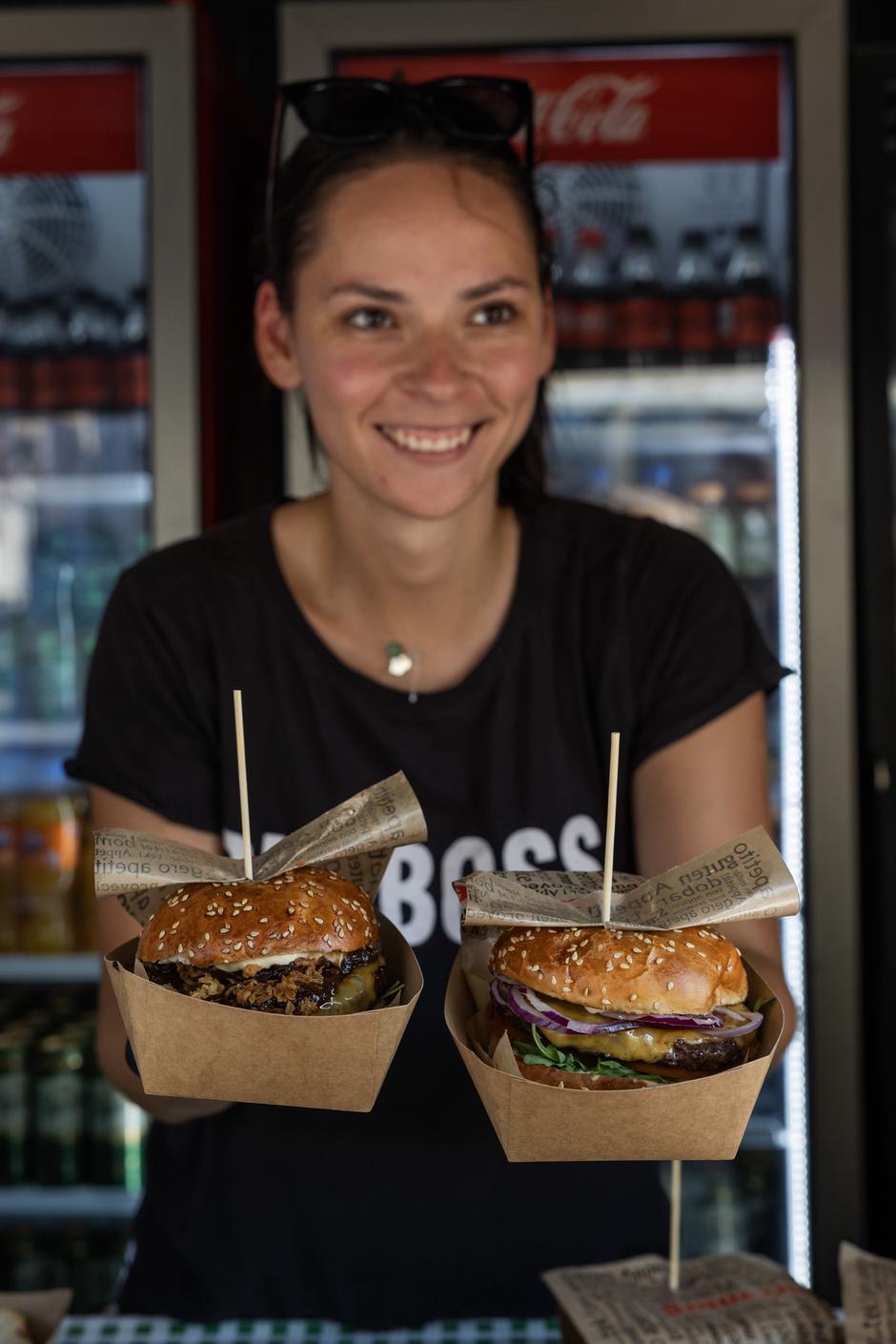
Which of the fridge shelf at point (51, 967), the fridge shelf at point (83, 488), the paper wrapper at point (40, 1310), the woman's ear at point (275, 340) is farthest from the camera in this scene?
the fridge shelf at point (83, 488)

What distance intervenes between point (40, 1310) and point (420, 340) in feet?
3.15

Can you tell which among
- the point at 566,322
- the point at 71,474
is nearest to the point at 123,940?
the point at 71,474

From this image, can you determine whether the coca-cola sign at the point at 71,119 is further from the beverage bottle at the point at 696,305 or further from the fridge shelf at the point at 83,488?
the beverage bottle at the point at 696,305

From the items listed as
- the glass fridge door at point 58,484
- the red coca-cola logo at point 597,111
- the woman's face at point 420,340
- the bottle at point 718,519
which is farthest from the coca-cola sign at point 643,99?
the woman's face at point 420,340

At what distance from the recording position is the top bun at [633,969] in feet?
3.35

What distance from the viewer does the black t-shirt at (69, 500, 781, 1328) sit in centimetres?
152

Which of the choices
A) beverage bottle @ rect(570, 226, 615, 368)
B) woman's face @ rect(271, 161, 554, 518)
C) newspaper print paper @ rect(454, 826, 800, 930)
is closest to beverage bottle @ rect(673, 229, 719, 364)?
beverage bottle @ rect(570, 226, 615, 368)

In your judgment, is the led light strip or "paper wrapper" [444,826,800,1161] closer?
"paper wrapper" [444,826,800,1161]

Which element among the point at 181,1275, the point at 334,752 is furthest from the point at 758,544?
the point at 181,1275

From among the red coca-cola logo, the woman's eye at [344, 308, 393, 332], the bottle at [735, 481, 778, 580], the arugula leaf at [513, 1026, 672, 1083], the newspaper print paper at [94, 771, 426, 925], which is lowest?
the arugula leaf at [513, 1026, 672, 1083]

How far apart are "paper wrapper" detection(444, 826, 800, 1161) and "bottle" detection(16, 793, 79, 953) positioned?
189 centimetres

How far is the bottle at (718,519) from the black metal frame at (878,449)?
31 cm

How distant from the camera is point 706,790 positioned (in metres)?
1.44

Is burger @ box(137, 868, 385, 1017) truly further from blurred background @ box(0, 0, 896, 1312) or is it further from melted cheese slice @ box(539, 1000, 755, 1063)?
blurred background @ box(0, 0, 896, 1312)
